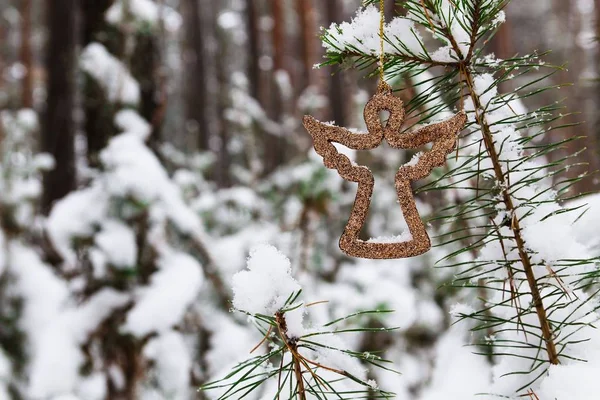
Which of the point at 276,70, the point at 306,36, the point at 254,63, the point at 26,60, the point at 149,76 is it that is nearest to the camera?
the point at 149,76

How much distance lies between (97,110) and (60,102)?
13.0 ft

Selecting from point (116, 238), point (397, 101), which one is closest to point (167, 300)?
point (116, 238)

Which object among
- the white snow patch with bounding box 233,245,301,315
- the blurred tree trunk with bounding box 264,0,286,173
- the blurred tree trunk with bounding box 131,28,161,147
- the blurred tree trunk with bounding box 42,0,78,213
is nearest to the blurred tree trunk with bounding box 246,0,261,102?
the blurred tree trunk with bounding box 264,0,286,173

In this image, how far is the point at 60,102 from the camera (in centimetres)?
632

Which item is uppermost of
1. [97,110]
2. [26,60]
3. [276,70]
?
[26,60]

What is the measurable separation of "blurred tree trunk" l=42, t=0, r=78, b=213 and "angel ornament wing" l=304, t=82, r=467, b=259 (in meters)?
5.33

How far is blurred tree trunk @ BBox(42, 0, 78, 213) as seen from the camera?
18.3 ft

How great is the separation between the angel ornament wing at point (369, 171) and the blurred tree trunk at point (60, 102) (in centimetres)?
533

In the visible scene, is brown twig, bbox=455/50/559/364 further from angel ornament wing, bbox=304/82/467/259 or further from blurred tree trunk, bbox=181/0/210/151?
blurred tree trunk, bbox=181/0/210/151

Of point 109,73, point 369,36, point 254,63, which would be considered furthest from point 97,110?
point 254,63

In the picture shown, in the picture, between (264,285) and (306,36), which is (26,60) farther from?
(264,285)

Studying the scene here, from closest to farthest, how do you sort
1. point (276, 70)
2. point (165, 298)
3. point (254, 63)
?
point (165, 298) → point (276, 70) → point (254, 63)

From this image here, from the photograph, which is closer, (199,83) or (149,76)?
(149,76)

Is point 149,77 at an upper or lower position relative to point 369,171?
upper
